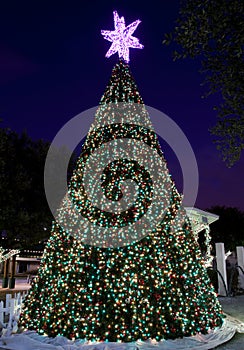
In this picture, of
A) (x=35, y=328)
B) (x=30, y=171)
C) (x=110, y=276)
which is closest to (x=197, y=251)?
(x=110, y=276)

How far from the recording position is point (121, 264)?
573 cm

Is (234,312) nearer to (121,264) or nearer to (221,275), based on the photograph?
(221,275)

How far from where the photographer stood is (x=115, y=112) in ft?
23.2

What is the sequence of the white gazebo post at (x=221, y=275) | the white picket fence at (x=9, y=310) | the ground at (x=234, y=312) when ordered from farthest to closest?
1. the white gazebo post at (x=221, y=275)
2. the white picket fence at (x=9, y=310)
3. the ground at (x=234, y=312)

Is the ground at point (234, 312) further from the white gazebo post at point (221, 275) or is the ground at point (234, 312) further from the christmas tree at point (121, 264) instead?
the white gazebo post at point (221, 275)

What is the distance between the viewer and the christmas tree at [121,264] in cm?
549

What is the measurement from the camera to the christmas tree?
5492mm

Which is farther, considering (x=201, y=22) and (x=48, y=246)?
(x=48, y=246)

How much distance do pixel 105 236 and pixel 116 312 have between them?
1337 mm

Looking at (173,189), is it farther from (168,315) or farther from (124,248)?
(168,315)

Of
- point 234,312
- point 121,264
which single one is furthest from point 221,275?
point 121,264

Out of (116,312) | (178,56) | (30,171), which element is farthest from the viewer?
(30,171)

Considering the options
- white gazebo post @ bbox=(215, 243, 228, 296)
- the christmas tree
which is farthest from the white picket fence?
white gazebo post @ bbox=(215, 243, 228, 296)

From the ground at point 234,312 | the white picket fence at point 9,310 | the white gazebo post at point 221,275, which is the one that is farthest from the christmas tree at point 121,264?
the white gazebo post at point 221,275
